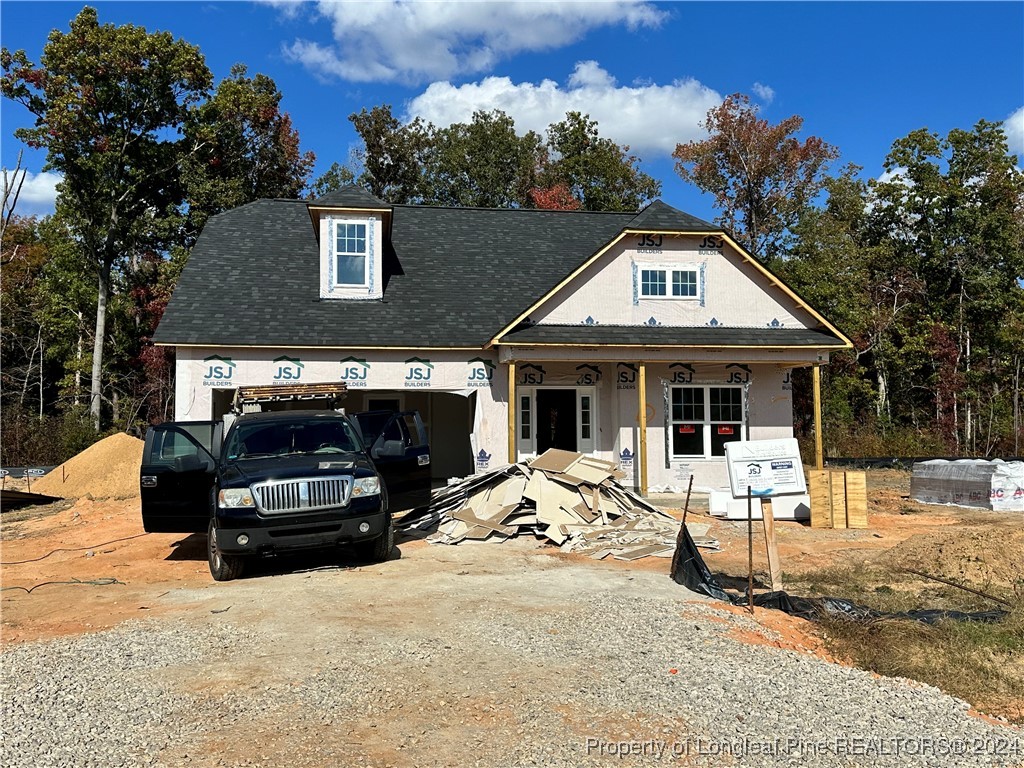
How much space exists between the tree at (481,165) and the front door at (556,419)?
24.2 metres

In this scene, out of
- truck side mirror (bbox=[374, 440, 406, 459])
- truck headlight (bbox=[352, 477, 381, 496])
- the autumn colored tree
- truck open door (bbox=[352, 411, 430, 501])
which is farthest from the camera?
the autumn colored tree

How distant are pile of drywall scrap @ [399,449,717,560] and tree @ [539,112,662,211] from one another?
88.9ft

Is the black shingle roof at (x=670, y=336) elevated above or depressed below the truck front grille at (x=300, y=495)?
above

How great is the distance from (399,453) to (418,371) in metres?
6.14

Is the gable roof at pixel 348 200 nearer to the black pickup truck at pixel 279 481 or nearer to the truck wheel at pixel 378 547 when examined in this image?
the black pickup truck at pixel 279 481

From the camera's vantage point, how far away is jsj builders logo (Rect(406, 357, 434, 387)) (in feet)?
55.3

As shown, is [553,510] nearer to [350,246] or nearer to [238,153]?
[350,246]

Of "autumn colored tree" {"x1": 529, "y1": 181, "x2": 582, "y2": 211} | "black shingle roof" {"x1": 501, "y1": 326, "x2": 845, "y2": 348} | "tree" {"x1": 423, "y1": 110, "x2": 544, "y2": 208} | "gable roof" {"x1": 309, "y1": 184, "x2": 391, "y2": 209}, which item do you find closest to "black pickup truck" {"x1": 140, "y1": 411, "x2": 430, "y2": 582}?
"black shingle roof" {"x1": 501, "y1": 326, "x2": 845, "y2": 348}

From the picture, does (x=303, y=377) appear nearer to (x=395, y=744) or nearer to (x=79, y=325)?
(x=395, y=744)

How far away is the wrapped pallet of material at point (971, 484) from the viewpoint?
52.0ft

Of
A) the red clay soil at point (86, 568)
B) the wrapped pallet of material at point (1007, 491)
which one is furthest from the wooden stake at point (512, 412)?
the wrapped pallet of material at point (1007, 491)

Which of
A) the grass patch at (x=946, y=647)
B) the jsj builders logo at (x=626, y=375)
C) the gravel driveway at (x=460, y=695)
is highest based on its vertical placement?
the jsj builders logo at (x=626, y=375)

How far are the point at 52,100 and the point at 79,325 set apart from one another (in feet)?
27.9

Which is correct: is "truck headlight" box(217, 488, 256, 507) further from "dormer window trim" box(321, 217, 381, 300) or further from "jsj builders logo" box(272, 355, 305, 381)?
"dormer window trim" box(321, 217, 381, 300)
